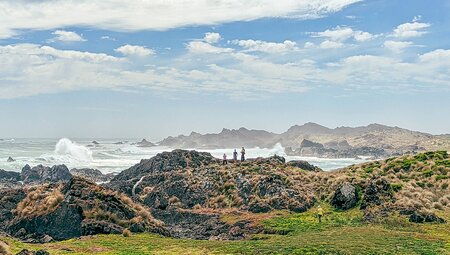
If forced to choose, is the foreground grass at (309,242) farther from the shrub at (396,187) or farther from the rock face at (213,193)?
the shrub at (396,187)

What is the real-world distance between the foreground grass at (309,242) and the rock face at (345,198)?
15.8ft

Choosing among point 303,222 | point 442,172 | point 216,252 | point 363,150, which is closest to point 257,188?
point 303,222

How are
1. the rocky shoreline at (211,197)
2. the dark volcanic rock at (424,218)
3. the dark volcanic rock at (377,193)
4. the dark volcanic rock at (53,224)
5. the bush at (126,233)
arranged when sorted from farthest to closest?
the dark volcanic rock at (377,193)
the rocky shoreline at (211,197)
the dark volcanic rock at (53,224)
the dark volcanic rock at (424,218)
the bush at (126,233)

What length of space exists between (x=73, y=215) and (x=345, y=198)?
22973mm

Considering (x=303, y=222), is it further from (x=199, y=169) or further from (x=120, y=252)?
(x=199, y=169)

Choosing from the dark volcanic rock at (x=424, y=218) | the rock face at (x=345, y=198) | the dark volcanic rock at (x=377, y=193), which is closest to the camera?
the dark volcanic rock at (x=424, y=218)

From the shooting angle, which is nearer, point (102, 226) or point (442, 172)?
point (102, 226)

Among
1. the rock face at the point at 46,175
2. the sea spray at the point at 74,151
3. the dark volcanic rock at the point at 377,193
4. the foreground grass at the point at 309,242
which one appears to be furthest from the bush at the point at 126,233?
the sea spray at the point at 74,151

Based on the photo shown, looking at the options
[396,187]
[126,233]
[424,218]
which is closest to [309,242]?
[424,218]

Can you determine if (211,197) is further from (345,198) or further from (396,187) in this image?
(396,187)

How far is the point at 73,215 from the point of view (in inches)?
1352

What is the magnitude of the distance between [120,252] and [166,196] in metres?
23.2

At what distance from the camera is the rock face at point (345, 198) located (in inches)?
1563

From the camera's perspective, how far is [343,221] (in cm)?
3494
